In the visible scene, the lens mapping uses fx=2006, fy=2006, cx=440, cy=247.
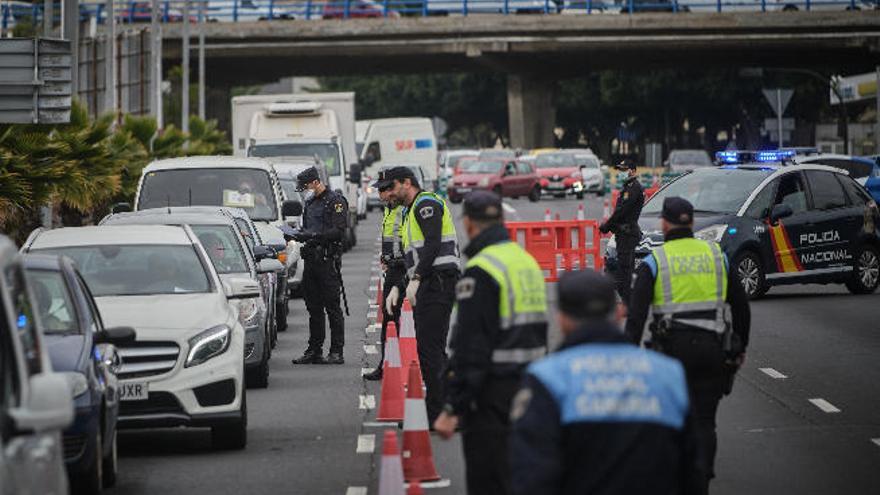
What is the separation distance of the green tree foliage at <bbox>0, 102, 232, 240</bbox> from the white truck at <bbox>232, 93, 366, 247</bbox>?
10.1ft

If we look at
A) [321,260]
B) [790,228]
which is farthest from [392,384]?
[790,228]

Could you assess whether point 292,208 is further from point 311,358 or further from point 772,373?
point 772,373

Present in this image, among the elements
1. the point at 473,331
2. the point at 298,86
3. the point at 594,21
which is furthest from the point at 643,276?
the point at 298,86

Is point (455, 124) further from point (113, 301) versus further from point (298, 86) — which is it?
point (113, 301)

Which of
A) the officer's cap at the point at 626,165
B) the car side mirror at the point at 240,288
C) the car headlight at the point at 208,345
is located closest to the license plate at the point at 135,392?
the car headlight at the point at 208,345

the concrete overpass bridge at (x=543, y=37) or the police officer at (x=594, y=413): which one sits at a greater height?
the concrete overpass bridge at (x=543, y=37)

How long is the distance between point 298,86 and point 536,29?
82.3 m

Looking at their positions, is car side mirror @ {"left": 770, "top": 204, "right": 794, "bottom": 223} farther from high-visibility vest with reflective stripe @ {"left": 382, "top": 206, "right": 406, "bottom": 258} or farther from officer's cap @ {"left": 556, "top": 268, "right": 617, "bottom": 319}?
officer's cap @ {"left": 556, "top": 268, "right": 617, "bottom": 319}

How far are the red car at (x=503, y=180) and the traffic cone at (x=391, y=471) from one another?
52.5 meters

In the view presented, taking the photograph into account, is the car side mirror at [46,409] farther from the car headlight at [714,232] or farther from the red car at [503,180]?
the red car at [503,180]

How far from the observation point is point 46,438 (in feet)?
23.7

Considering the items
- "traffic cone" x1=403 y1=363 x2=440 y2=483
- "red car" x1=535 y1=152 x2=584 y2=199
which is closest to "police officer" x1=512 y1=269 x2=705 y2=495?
"traffic cone" x1=403 y1=363 x2=440 y2=483

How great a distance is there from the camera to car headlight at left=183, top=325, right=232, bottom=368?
1259cm

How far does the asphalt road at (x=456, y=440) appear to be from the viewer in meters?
11.5
